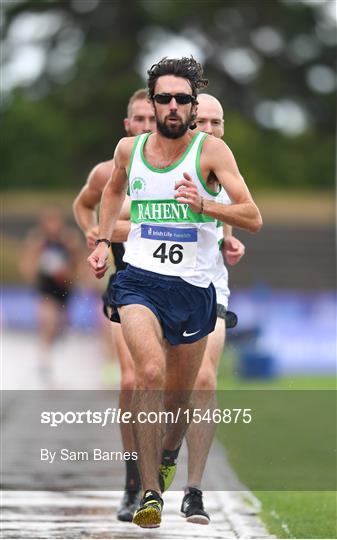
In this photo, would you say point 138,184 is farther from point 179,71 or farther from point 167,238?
point 179,71

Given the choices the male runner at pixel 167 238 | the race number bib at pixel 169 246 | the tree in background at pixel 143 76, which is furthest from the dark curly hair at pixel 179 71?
the tree in background at pixel 143 76

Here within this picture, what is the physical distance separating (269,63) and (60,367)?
1897 inches

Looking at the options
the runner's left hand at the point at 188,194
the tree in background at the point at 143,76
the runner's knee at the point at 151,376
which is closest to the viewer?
the runner's left hand at the point at 188,194

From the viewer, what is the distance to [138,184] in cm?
749

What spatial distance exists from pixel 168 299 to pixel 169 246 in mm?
263

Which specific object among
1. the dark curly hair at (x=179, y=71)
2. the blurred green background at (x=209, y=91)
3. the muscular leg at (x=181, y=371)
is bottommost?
the blurred green background at (x=209, y=91)

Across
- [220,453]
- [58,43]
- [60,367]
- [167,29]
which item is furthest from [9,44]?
[220,453]

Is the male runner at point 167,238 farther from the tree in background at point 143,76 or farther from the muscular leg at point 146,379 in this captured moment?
the tree in background at point 143,76

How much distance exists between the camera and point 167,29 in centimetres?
6744

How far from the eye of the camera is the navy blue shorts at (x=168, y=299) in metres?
7.55

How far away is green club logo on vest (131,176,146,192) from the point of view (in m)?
7.48

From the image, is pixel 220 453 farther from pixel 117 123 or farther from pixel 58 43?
pixel 58 43

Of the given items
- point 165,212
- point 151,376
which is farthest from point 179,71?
point 151,376
